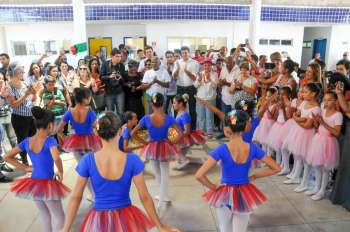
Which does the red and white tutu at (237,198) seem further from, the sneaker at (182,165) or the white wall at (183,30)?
the white wall at (183,30)

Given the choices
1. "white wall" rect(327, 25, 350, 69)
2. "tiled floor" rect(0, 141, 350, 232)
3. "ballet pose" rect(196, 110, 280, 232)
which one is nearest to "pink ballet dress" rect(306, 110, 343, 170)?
"tiled floor" rect(0, 141, 350, 232)

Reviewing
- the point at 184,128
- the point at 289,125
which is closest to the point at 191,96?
the point at 184,128

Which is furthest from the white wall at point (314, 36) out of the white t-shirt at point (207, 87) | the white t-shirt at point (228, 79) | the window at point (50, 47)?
the window at point (50, 47)

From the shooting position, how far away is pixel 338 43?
1377 cm

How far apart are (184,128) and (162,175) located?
1.00 m

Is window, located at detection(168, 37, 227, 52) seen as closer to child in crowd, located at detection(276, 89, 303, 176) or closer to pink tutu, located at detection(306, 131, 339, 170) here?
child in crowd, located at detection(276, 89, 303, 176)

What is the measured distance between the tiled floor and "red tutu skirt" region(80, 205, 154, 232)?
A: 1.54m

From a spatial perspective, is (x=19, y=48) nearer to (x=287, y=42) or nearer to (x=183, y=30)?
(x=183, y=30)

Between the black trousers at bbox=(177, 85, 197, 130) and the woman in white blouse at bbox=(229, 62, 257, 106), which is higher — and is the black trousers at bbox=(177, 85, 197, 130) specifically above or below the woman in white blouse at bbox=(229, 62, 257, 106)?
below

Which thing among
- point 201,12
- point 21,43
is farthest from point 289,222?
point 21,43

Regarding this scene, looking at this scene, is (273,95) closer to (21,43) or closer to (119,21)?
(119,21)

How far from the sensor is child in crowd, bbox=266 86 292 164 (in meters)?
5.09

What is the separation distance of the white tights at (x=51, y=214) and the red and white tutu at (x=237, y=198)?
154cm

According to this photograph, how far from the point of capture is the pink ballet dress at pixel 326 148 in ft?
13.8
